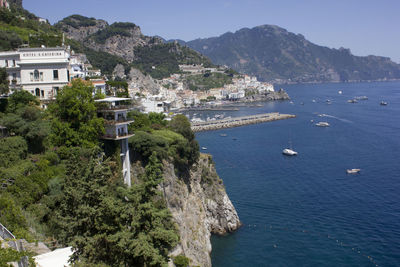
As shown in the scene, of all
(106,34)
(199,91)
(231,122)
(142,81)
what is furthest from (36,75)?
(106,34)

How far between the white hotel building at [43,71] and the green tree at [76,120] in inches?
155

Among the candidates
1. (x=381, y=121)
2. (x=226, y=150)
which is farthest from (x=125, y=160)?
(x=381, y=121)

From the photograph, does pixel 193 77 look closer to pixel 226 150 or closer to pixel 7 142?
pixel 226 150

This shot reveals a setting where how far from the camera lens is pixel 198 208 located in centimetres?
2355

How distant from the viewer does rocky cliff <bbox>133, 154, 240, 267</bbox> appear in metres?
18.9

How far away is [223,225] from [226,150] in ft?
79.9

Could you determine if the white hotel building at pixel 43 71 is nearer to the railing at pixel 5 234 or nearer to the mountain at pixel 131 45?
the railing at pixel 5 234

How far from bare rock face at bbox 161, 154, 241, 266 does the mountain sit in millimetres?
109683

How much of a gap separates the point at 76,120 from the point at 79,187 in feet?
24.5

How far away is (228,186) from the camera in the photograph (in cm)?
3397

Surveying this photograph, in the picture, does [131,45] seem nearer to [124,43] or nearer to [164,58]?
[124,43]

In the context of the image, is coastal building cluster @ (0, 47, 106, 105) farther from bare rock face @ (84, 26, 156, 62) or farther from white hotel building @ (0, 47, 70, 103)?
bare rock face @ (84, 26, 156, 62)

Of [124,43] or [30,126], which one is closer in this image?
[30,126]

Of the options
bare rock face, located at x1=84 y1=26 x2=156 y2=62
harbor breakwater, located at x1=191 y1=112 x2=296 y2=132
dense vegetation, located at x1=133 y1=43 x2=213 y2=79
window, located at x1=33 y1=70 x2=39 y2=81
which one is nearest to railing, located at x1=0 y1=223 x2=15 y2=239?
window, located at x1=33 y1=70 x2=39 y2=81
